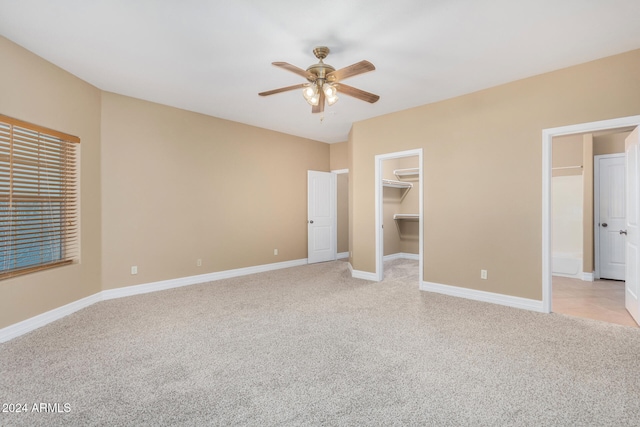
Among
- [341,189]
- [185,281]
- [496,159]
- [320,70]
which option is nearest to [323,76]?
[320,70]

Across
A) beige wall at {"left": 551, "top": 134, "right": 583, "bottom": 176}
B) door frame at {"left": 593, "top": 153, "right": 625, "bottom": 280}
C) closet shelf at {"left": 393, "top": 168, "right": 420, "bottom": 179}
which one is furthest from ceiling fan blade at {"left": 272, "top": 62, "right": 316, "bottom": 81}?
door frame at {"left": 593, "top": 153, "right": 625, "bottom": 280}

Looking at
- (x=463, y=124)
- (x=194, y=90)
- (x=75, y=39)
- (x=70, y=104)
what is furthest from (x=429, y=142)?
(x=70, y=104)

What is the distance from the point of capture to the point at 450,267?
4188 millimetres

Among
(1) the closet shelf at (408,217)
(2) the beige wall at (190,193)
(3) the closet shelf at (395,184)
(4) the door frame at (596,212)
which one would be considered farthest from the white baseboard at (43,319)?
(4) the door frame at (596,212)

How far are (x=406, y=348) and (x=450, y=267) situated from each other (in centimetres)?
201

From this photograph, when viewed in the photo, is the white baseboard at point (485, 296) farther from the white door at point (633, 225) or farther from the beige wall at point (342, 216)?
the beige wall at point (342, 216)

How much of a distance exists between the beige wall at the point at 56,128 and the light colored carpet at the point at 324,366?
31 cm

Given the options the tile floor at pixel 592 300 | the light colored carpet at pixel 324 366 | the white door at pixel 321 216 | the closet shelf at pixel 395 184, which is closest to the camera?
the light colored carpet at pixel 324 366

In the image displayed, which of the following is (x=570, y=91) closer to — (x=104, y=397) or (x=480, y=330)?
(x=480, y=330)

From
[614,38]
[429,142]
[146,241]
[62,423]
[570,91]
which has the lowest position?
[62,423]

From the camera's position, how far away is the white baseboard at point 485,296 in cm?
352

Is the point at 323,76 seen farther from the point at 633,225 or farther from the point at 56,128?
the point at 633,225

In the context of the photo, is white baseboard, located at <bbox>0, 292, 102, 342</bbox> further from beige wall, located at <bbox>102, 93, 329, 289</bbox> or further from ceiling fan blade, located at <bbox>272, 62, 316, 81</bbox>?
ceiling fan blade, located at <bbox>272, 62, 316, 81</bbox>

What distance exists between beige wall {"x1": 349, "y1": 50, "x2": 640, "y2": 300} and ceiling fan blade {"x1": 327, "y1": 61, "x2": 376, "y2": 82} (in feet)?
7.46
